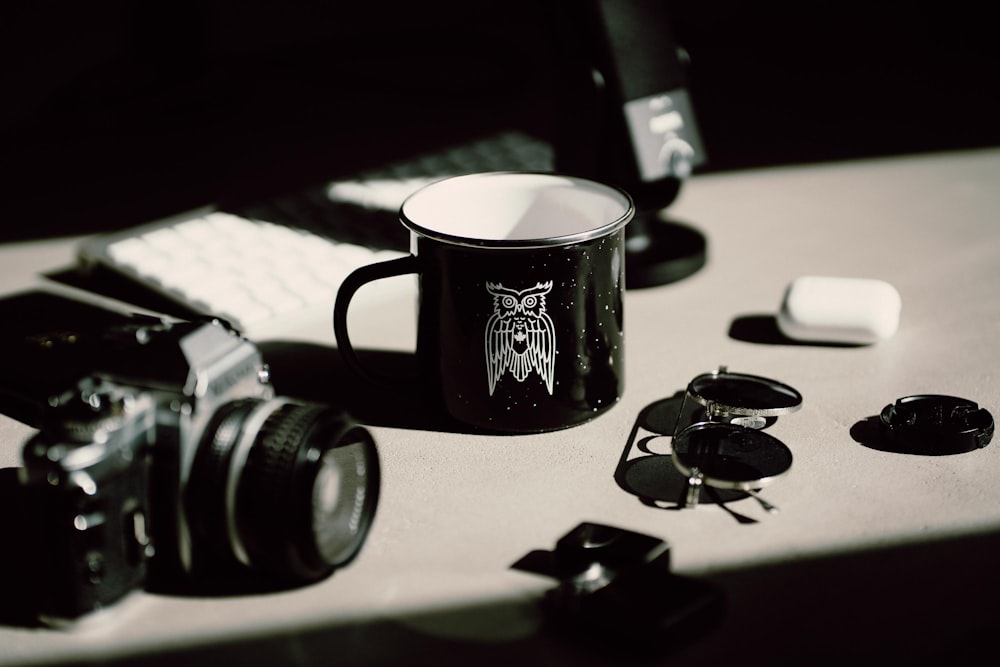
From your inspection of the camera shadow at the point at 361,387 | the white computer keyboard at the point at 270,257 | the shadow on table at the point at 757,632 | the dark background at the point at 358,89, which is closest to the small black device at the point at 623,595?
the shadow on table at the point at 757,632

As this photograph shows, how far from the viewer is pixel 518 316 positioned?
54cm

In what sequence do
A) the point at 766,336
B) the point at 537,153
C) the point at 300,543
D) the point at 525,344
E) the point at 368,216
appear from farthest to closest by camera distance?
the point at 537,153 → the point at 368,216 → the point at 766,336 → the point at 525,344 → the point at 300,543

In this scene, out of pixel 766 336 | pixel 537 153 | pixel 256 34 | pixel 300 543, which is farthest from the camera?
pixel 256 34

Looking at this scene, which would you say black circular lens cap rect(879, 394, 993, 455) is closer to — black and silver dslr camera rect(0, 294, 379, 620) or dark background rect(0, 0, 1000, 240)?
black and silver dslr camera rect(0, 294, 379, 620)

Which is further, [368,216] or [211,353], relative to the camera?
[368,216]

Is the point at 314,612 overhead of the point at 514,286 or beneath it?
beneath

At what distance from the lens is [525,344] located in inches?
21.5

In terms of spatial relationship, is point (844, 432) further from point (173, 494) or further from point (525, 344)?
point (173, 494)

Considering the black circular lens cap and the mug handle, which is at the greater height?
the mug handle

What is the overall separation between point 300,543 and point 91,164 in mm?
749

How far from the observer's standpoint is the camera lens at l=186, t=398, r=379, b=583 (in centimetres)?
44

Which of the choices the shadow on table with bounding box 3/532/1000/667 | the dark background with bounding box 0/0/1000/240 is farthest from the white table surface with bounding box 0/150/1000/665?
the dark background with bounding box 0/0/1000/240

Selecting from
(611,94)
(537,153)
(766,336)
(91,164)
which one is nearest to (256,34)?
(91,164)

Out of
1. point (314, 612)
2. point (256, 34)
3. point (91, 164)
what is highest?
point (256, 34)
